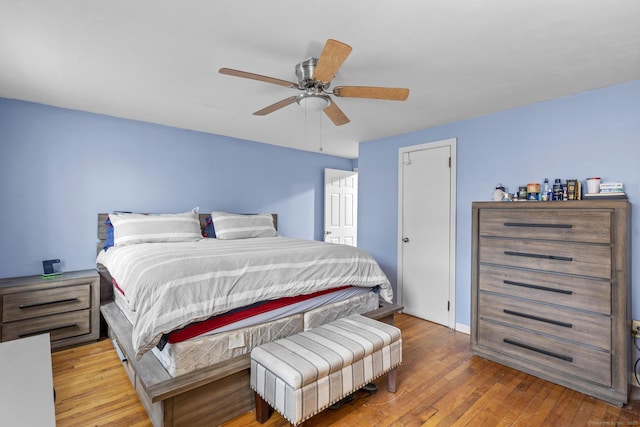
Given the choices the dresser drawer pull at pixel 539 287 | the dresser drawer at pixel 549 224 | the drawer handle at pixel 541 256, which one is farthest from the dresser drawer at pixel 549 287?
the dresser drawer at pixel 549 224

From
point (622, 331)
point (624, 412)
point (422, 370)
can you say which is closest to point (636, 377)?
point (624, 412)

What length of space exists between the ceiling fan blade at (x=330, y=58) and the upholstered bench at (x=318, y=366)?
62.7 inches

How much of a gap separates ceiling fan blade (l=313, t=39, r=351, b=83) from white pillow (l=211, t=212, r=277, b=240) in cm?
225

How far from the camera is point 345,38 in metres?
1.79

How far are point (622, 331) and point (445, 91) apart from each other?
2.07 meters

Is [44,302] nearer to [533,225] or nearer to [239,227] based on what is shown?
[239,227]

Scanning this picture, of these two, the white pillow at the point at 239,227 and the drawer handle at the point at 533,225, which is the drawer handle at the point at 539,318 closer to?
the drawer handle at the point at 533,225

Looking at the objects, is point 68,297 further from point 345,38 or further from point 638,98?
point 638,98

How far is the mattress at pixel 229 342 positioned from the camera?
1.74 meters

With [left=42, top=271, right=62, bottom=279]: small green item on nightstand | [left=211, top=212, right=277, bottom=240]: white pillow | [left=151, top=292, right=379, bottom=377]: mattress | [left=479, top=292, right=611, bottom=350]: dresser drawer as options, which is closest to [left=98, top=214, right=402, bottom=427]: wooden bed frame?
[left=151, top=292, right=379, bottom=377]: mattress

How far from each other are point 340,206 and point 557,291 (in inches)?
138

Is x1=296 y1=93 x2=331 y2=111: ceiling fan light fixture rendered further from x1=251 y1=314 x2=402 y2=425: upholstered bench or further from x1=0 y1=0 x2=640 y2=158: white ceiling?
x1=251 y1=314 x2=402 y2=425: upholstered bench

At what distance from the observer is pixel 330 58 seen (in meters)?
1.58

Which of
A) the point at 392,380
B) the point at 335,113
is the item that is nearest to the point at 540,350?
the point at 392,380
